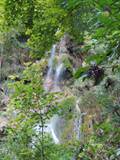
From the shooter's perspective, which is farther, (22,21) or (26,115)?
(22,21)

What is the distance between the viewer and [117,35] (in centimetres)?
129

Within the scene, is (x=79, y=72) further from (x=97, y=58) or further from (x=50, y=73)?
(x=50, y=73)

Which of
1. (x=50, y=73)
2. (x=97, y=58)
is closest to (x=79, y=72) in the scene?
(x=97, y=58)

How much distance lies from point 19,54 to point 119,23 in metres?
13.6

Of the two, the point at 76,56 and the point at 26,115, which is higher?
the point at 76,56

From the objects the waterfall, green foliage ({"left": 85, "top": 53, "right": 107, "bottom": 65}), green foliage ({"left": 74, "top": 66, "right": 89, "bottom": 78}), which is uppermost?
the waterfall

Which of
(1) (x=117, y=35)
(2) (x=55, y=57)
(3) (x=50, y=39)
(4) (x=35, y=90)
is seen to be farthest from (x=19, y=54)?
(1) (x=117, y=35)

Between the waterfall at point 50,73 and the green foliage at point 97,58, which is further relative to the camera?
the waterfall at point 50,73

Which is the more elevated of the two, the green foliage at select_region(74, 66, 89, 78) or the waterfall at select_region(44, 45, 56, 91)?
the waterfall at select_region(44, 45, 56, 91)

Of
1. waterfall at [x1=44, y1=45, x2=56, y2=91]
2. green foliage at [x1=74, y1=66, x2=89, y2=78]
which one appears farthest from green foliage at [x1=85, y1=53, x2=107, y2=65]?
waterfall at [x1=44, y1=45, x2=56, y2=91]

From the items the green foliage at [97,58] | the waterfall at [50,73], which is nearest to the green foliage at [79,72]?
the green foliage at [97,58]

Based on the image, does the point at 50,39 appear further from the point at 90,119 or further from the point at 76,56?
the point at 76,56

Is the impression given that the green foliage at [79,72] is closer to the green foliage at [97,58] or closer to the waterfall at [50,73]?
the green foliage at [97,58]

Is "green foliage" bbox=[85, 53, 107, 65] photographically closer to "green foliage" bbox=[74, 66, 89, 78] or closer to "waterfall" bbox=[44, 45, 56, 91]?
"green foliage" bbox=[74, 66, 89, 78]
